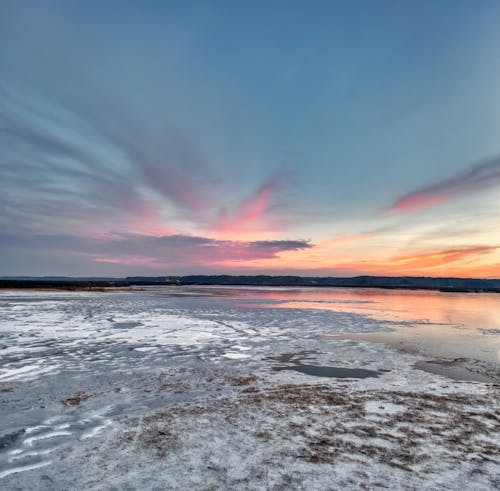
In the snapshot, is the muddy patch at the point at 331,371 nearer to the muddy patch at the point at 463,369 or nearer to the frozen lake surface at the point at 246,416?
the frozen lake surface at the point at 246,416

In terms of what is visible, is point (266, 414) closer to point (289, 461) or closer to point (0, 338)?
point (289, 461)

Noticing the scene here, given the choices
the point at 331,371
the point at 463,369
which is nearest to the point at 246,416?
the point at 331,371

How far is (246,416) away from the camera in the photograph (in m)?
5.90

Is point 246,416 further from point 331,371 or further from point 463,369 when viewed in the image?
point 463,369

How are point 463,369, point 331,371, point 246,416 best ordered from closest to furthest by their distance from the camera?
point 246,416, point 331,371, point 463,369

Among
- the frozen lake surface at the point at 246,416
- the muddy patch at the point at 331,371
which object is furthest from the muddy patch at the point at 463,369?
the muddy patch at the point at 331,371

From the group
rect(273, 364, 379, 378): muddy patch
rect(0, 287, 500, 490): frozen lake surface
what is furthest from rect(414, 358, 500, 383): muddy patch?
rect(273, 364, 379, 378): muddy patch

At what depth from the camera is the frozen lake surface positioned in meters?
4.06

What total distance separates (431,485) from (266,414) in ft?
9.09

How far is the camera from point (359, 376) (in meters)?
8.66

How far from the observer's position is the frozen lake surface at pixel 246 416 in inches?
160

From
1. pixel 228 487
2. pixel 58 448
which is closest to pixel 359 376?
pixel 228 487

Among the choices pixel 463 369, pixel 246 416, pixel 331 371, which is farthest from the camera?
pixel 463 369

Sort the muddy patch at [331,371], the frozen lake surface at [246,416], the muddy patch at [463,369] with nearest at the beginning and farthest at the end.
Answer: the frozen lake surface at [246,416] < the muddy patch at [463,369] < the muddy patch at [331,371]
